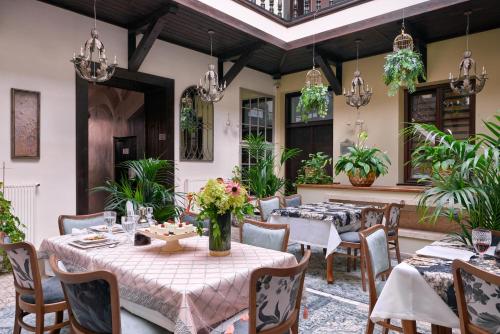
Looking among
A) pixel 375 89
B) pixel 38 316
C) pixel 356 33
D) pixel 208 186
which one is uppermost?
pixel 356 33

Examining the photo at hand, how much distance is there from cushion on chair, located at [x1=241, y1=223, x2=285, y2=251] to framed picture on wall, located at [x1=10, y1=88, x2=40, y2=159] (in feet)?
9.79

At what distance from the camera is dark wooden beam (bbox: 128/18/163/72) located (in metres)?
4.57

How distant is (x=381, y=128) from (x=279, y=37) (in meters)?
2.34

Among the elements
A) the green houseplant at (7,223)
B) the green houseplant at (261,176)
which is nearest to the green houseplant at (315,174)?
the green houseplant at (261,176)

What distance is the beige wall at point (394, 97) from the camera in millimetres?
4953

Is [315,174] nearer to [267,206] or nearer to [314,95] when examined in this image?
[314,95]

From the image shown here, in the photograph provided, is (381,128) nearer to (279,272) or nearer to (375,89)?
(375,89)

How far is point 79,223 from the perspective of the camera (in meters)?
2.93

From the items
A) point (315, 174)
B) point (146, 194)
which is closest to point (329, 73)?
point (315, 174)

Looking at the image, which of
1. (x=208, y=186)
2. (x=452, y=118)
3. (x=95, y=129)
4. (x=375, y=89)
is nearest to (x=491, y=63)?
(x=452, y=118)

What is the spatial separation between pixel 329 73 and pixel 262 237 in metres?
4.43

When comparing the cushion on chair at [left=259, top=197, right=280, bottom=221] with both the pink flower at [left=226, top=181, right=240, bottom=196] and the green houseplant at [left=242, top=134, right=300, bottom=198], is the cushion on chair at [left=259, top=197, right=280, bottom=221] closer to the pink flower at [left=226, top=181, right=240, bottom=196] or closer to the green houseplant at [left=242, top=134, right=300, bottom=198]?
the green houseplant at [left=242, top=134, right=300, bottom=198]

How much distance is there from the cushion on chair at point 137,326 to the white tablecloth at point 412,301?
114 cm

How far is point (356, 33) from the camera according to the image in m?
4.99
